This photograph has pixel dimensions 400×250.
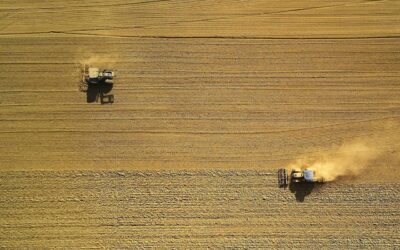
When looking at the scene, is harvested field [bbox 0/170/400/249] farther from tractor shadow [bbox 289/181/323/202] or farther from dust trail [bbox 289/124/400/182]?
dust trail [bbox 289/124/400/182]

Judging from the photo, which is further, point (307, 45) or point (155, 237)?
point (307, 45)

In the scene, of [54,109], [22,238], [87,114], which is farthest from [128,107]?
[22,238]

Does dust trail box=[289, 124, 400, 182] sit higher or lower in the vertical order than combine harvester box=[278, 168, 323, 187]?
higher

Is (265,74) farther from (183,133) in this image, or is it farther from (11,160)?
(11,160)

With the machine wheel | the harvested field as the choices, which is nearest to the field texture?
the harvested field

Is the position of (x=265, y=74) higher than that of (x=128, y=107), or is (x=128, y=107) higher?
(x=265, y=74)

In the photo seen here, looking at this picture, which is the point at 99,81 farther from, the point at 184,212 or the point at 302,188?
the point at 302,188

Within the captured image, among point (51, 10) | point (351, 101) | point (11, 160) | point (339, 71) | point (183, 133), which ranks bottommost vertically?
point (11, 160)
